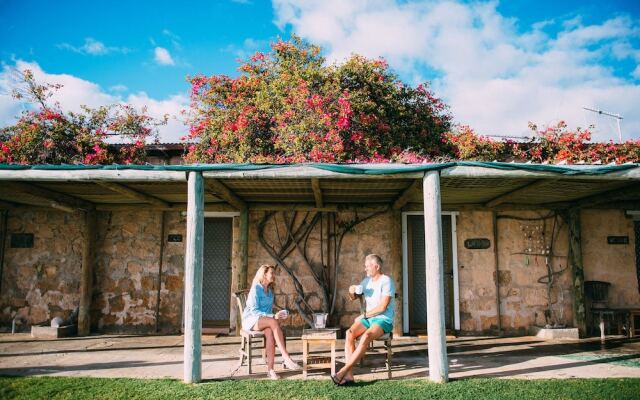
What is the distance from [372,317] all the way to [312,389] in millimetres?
960

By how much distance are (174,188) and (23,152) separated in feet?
16.4

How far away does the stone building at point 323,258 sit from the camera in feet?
24.7

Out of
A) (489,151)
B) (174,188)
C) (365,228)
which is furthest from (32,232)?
(489,151)

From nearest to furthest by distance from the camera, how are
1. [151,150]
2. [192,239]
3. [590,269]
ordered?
1. [192,239]
2. [590,269]
3. [151,150]

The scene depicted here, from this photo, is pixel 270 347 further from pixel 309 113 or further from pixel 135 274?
pixel 309 113

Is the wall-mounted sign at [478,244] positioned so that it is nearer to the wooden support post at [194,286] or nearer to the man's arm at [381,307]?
the man's arm at [381,307]

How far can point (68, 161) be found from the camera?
9.18m

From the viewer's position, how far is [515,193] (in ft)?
20.4

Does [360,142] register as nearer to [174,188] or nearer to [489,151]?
[489,151]

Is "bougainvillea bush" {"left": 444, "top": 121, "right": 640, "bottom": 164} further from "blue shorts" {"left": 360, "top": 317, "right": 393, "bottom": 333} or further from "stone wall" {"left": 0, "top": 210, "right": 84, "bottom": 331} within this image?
"stone wall" {"left": 0, "top": 210, "right": 84, "bottom": 331}

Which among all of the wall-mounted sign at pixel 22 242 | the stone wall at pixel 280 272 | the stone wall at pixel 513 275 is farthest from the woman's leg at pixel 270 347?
the wall-mounted sign at pixel 22 242

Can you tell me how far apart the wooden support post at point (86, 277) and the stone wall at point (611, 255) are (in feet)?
28.6

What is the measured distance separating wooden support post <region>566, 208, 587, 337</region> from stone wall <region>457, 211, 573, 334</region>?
0.13m

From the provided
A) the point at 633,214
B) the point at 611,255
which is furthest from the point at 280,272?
the point at 633,214
